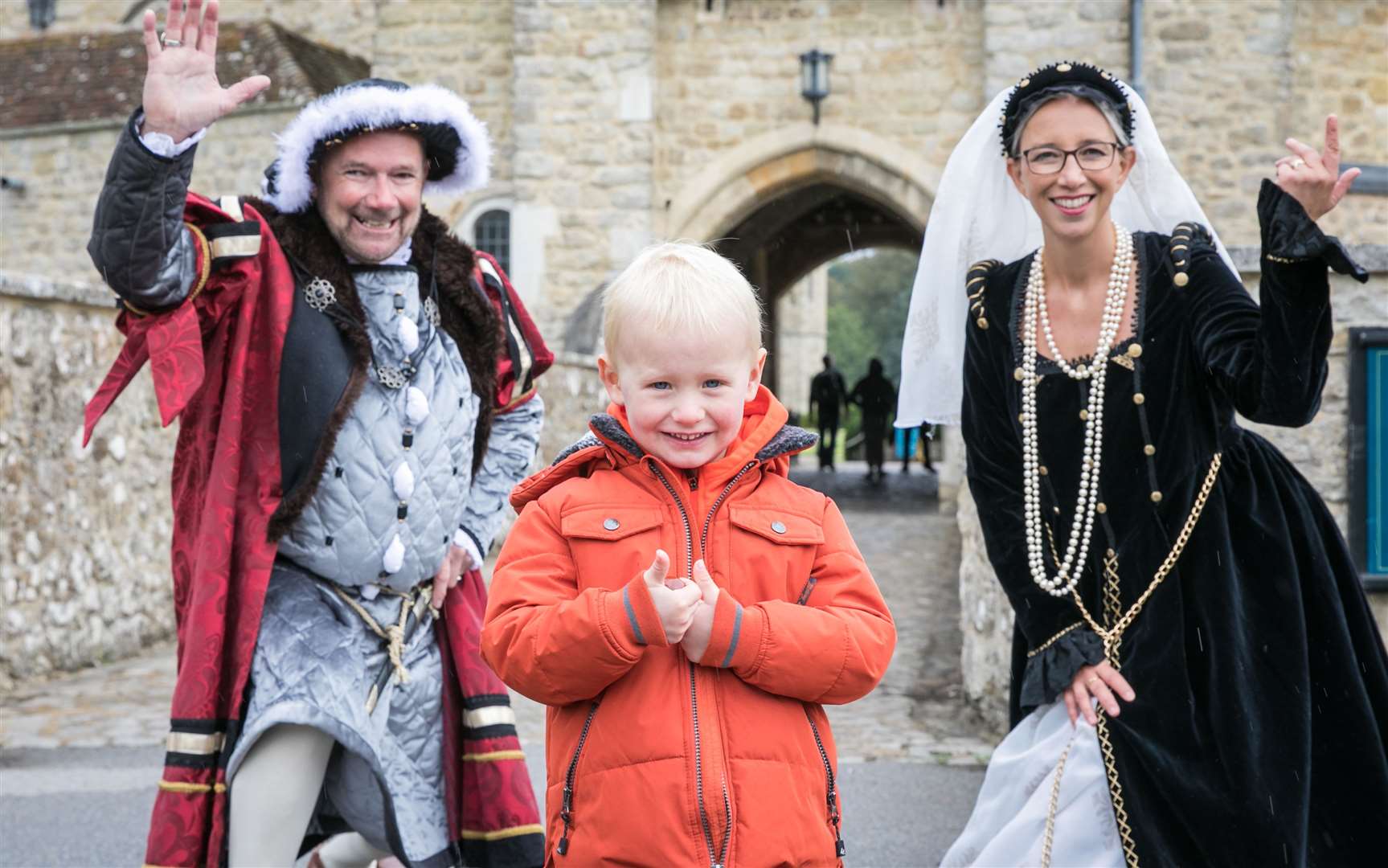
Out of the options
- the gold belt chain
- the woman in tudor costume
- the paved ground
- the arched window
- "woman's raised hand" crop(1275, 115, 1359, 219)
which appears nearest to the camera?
"woman's raised hand" crop(1275, 115, 1359, 219)

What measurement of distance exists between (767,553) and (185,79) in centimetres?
133

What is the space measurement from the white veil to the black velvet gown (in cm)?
38

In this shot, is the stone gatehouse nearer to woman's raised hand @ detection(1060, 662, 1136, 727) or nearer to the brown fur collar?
the brown fur collar

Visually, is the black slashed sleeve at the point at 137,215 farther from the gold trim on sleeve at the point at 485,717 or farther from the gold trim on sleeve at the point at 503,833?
the gold trim on sleeve at the point at 503,833

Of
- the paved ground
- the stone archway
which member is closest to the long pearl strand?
the paved ground

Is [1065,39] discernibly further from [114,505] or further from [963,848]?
[963,848]

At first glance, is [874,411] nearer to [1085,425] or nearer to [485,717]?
[485,717]

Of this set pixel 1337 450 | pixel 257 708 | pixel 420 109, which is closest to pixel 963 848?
pixel 257 708

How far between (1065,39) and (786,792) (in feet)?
41.5

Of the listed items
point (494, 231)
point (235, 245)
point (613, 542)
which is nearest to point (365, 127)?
point (235, 245)

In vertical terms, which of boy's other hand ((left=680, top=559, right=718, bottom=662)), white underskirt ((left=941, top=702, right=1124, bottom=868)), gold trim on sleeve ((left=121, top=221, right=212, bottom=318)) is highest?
gold trim on sleeve ((left=121, top=221, right=212, bottom=318))

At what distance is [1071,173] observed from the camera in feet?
8.71

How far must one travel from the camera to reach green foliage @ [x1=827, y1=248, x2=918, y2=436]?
198 ft

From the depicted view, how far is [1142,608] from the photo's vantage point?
265 centimetres
